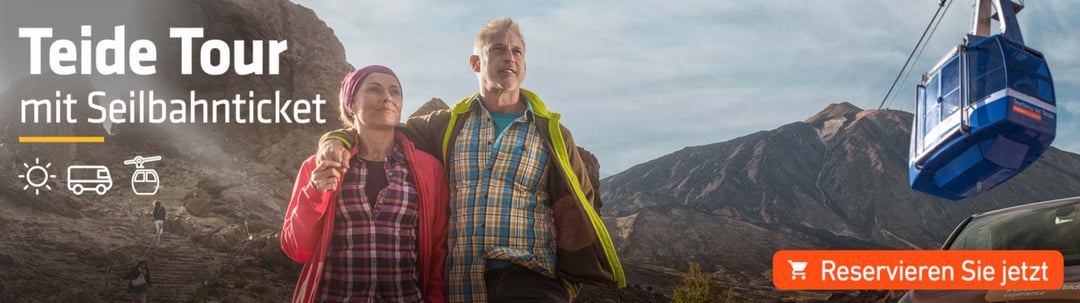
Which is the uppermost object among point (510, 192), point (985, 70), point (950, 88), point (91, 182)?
point (91, 182)

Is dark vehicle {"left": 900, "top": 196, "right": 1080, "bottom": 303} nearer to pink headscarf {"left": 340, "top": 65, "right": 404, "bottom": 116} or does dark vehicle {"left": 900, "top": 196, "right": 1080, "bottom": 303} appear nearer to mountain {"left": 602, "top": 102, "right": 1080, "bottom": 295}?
pink headscarf {"left": 340, "top": 65, "right": 404, "bottom": 116}

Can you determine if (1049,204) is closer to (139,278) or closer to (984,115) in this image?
(984,115)

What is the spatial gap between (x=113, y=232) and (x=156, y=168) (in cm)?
1591

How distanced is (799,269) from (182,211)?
3765 centimetres

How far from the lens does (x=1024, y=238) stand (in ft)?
17.8

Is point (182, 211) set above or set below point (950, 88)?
above

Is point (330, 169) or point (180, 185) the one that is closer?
point (330, 169)

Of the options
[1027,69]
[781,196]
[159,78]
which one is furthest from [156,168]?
[781,196]

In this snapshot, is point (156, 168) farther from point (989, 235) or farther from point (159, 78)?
point (989, 235)

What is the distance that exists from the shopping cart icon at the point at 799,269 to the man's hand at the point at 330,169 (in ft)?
15.9

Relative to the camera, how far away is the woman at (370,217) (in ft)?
11.3

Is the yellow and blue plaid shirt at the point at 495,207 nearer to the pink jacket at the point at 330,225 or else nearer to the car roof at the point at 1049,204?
the pink jacket at the point at 330,225

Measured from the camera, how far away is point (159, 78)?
5628cm

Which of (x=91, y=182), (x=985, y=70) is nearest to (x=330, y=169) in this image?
(x=985, y=70)
